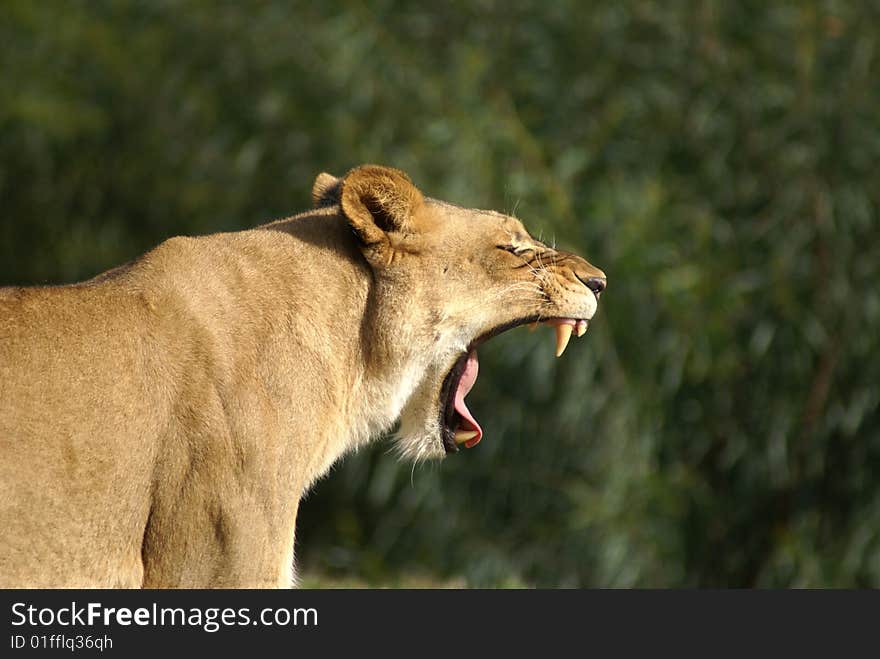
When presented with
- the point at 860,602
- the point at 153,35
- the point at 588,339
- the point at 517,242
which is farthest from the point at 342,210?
the point at 153,35

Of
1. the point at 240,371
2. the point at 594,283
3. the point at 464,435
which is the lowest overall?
the point at 464,435

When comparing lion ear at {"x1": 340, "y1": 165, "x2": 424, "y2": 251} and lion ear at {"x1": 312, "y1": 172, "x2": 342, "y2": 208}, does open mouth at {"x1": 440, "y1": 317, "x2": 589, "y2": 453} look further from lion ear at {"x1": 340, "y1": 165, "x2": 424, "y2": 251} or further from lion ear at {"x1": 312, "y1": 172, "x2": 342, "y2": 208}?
lion ear at {"x1": 312, "y1": 172, "x2": 342, "y2": 208}

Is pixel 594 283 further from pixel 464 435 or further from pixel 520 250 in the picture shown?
pixel 464 435

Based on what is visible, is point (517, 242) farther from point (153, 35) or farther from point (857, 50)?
point (153, 35)

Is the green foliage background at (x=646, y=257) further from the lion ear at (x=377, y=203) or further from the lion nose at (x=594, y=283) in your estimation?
the lion ear at (x=377, y=203)

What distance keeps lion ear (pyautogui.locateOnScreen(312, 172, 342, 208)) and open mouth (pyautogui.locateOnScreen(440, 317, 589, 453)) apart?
62 centimetres

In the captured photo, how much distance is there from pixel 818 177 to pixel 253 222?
354 cm

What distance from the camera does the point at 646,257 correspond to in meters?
8.34

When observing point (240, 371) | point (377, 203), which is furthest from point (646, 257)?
point (240, 371)

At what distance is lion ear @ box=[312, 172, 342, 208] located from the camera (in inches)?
177

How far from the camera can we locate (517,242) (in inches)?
175

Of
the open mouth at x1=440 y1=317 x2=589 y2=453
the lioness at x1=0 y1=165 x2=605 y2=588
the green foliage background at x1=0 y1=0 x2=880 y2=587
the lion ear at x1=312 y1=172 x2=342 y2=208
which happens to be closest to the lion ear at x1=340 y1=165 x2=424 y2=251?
the lioness at x1=0 y1=165 x2=605 y2=588

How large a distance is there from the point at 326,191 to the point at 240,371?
3.20 ft

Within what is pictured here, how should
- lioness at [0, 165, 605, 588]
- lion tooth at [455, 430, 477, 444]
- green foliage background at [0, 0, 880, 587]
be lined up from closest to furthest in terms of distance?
1. lioness at [0, 165, 605, 588]
2. lion tooth at [455, 430, 477, 444]
3. green foliage background at [0, 0, 880, 587]
